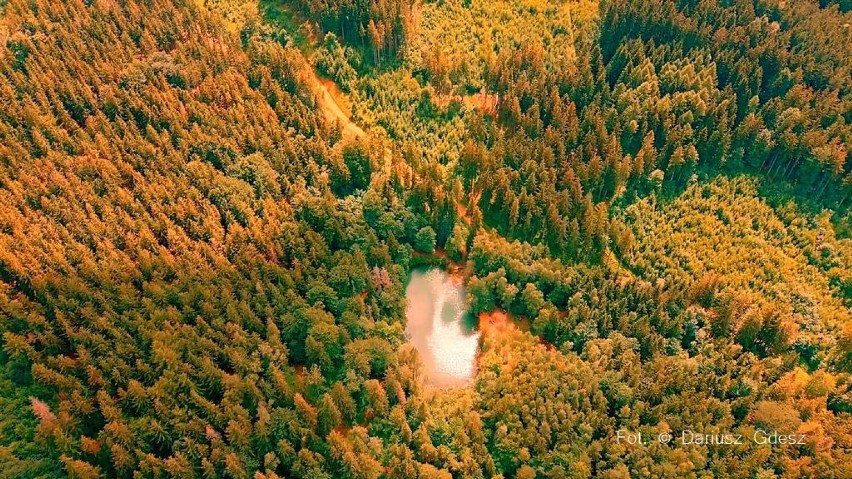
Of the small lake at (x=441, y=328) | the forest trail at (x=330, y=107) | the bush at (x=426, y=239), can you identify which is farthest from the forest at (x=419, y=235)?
the small lake at (x=441, y=328)

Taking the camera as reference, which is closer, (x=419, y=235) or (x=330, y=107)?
(x=419, y=235)

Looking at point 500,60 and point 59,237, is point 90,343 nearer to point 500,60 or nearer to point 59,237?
point 59,237

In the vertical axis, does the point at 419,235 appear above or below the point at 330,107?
below

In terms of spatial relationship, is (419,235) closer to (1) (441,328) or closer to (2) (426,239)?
(2) (426,239)

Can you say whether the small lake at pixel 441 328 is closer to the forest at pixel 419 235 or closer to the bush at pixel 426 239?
the forest at pixel 419 235

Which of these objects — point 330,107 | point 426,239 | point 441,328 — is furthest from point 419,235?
point 330,107

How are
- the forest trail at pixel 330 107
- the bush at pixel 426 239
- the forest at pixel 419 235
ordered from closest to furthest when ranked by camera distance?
the forest at pixel 419 235 < the bush at pixel 426 239 < the forest trail at pixel 330 107

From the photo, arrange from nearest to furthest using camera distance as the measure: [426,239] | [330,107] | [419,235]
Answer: [419,235], [426,239], [330,107]

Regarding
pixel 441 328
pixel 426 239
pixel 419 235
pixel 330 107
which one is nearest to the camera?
pixel 441 328
